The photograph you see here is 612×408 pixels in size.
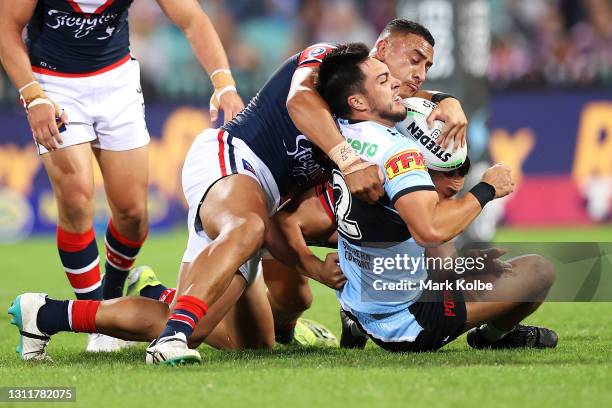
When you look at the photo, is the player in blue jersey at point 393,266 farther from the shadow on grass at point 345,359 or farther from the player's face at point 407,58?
the player's face at point 407,58

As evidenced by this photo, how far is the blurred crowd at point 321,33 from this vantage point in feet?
48.2

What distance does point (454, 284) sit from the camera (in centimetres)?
516

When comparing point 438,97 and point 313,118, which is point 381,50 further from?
point 313,118

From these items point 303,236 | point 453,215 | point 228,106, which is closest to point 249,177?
point 303,236

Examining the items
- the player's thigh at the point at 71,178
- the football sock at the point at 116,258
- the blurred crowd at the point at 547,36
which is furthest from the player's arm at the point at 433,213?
the blurred crowd at the point at 547,36

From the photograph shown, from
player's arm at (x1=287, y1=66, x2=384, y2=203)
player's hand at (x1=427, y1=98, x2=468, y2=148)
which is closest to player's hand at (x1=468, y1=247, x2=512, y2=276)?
player's hand at (x1=427, y1=98, x2=468, y2=148)

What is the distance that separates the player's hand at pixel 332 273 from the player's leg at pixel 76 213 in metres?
1.48

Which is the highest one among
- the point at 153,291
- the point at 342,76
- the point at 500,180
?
the point at 342,76

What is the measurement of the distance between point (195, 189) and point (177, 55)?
10.0m

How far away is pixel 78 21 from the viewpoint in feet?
20.0

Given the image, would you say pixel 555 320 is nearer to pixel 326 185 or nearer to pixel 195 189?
pixel 326 185

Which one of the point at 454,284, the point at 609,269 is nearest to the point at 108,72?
the point at 454,284

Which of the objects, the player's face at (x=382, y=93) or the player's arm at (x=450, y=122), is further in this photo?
the player's arm at (x=450, y=122)

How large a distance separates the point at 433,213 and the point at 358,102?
0.81m
